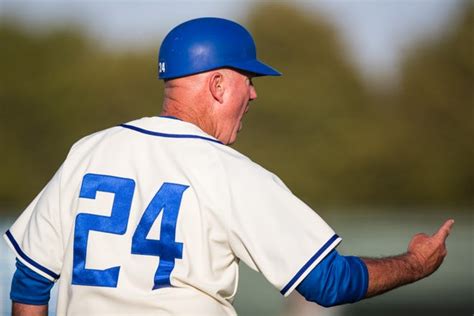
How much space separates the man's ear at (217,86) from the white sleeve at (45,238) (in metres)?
0.69

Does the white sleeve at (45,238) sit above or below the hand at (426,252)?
below

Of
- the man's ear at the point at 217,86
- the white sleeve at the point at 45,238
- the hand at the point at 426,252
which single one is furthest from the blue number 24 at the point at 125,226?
the hand at the point at 426,252

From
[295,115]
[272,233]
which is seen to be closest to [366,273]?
[272,233]

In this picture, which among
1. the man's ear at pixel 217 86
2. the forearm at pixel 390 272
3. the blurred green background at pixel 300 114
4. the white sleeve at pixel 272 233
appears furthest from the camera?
the blurred green background at pixel 300 114

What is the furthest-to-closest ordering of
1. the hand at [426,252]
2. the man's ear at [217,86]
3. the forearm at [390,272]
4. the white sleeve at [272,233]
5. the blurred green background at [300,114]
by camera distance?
the blurred green background at [300,114]
the man's ear at [217,86]
the hand at [426,252]
the forearm at [390,272]
the white sleeve at [272,233]

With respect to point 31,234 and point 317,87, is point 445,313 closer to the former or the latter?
point 31,234

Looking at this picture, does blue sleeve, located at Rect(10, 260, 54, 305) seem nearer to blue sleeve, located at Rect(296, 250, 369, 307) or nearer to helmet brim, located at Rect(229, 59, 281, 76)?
blue sleeve, located at Rect(296, 250, 369, 307)

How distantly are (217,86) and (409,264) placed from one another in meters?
1.03

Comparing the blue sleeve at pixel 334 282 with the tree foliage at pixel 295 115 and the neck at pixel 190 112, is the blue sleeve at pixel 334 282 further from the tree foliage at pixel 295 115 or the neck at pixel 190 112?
the tree foliage at pixel 295 115

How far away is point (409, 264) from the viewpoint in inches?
139

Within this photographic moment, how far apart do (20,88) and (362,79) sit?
1191cm

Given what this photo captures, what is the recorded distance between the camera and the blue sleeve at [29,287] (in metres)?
3.64

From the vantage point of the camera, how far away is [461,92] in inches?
1310

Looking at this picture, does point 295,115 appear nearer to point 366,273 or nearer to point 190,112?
point 190,112
